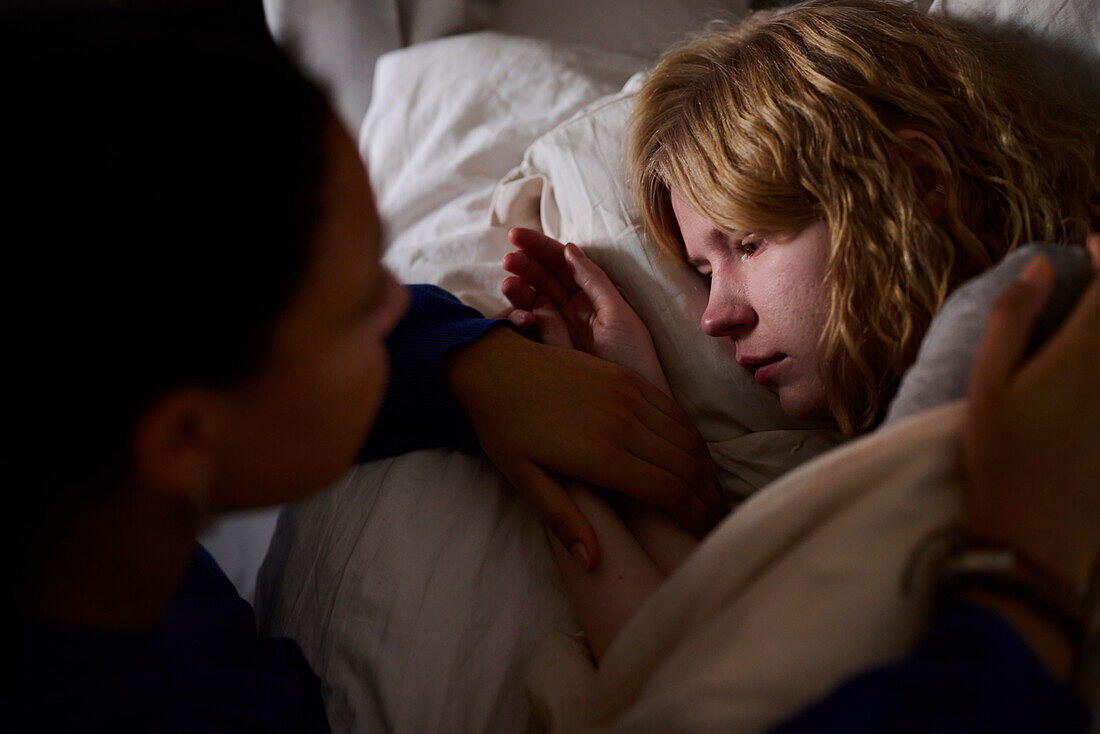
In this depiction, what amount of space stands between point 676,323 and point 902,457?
0.45m

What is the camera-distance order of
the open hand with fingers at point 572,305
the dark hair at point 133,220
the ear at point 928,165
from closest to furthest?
the dark hair at point 133,220 < the ear at point 928,165 < the open hand with fingers at point 572,305

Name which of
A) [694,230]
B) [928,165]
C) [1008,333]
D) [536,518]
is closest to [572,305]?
[694,230]

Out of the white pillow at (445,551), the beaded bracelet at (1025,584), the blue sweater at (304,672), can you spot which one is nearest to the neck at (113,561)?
the blue sweater at (304,672)

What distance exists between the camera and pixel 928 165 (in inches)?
31.0

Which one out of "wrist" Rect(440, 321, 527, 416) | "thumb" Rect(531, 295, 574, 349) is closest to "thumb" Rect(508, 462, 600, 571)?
"wrist" Rect(440, 321, 527, 416)

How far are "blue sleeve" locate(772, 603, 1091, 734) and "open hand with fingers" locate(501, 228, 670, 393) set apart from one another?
51cm

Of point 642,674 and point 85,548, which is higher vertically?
point 85,548

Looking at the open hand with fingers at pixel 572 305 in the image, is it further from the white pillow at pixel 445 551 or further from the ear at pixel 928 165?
the ear at pixel 928 165

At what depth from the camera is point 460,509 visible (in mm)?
785

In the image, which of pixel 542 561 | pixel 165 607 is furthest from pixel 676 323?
pixel 165 607

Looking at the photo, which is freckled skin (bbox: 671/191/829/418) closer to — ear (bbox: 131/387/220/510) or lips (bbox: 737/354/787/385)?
lips (bbox: 737/354/787/385)

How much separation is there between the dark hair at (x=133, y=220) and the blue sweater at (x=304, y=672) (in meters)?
0.17

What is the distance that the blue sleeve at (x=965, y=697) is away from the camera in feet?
1.24

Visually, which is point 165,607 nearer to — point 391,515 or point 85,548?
point 85,548
